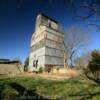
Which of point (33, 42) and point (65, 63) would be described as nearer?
point (65, 63)

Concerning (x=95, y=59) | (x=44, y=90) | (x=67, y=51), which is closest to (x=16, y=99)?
(x=44, y=90)

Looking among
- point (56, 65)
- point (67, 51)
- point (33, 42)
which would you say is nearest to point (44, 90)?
point (56, 65)

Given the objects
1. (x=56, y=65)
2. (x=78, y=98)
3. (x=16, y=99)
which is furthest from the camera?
(x=56, y=65)

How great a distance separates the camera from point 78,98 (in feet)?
23.7

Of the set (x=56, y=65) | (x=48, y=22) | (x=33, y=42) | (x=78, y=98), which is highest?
(x=48, y=22)

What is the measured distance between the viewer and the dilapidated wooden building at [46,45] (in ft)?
116

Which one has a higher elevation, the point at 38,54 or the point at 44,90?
the point at 38,54

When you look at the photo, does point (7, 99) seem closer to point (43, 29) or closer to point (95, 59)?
point (95, 59)

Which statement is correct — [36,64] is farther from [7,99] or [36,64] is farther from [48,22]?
[7,99]

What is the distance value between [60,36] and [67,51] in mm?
3946

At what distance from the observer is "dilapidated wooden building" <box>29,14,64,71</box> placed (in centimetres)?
3538

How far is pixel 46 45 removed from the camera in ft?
117

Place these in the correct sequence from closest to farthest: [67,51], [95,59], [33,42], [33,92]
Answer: [33,92] → [95,59] → [67,51] → [33,42]

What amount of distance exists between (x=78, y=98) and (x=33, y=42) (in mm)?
35600
